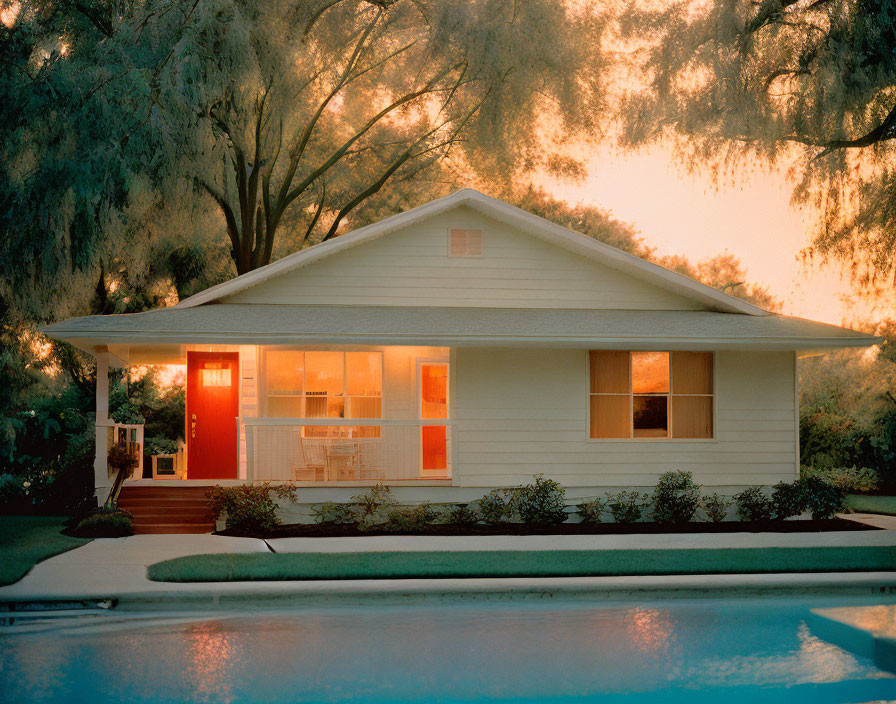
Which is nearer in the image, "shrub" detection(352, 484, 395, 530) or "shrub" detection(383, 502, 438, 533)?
"shrub" detection(383, 502, 438, 533)

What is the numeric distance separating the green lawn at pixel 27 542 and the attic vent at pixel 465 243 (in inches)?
312

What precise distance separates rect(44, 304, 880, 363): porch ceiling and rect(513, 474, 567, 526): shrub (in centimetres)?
238

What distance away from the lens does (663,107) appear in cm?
1955

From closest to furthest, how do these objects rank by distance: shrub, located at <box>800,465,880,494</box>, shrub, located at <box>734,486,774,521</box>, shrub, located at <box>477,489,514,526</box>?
shrub, located at <box>477,489,514,526</box> < shrub, located at <box>734,486,774,521</box> < shrub, located at <box>800,465,880,494</box>

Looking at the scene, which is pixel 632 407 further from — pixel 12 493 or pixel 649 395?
pixel 12 493

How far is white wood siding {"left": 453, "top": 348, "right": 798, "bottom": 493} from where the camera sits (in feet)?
53.4

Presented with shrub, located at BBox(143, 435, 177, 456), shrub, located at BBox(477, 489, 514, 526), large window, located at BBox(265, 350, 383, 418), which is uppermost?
large window, located at BBox(265, 350, 383, 418)

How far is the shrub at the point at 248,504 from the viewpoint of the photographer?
1483 cm

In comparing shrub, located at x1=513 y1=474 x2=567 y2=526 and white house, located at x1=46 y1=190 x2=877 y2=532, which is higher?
white house, located at x1=46 y1=190 x2=877 y2=532

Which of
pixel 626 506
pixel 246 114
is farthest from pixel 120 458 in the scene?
pixel 626 506

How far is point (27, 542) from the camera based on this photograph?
A: 1396cm

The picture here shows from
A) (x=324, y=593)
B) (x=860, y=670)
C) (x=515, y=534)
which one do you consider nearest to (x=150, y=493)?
(x=515, y=534)

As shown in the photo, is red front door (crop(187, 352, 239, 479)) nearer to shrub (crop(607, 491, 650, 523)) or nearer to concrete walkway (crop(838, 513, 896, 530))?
shrub (crop(607, 491, 650, 523))

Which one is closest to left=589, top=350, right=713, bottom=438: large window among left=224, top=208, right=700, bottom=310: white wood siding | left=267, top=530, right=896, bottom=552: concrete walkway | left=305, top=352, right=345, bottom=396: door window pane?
left=224, top=208, right=700, bottom=310: white wood siding
